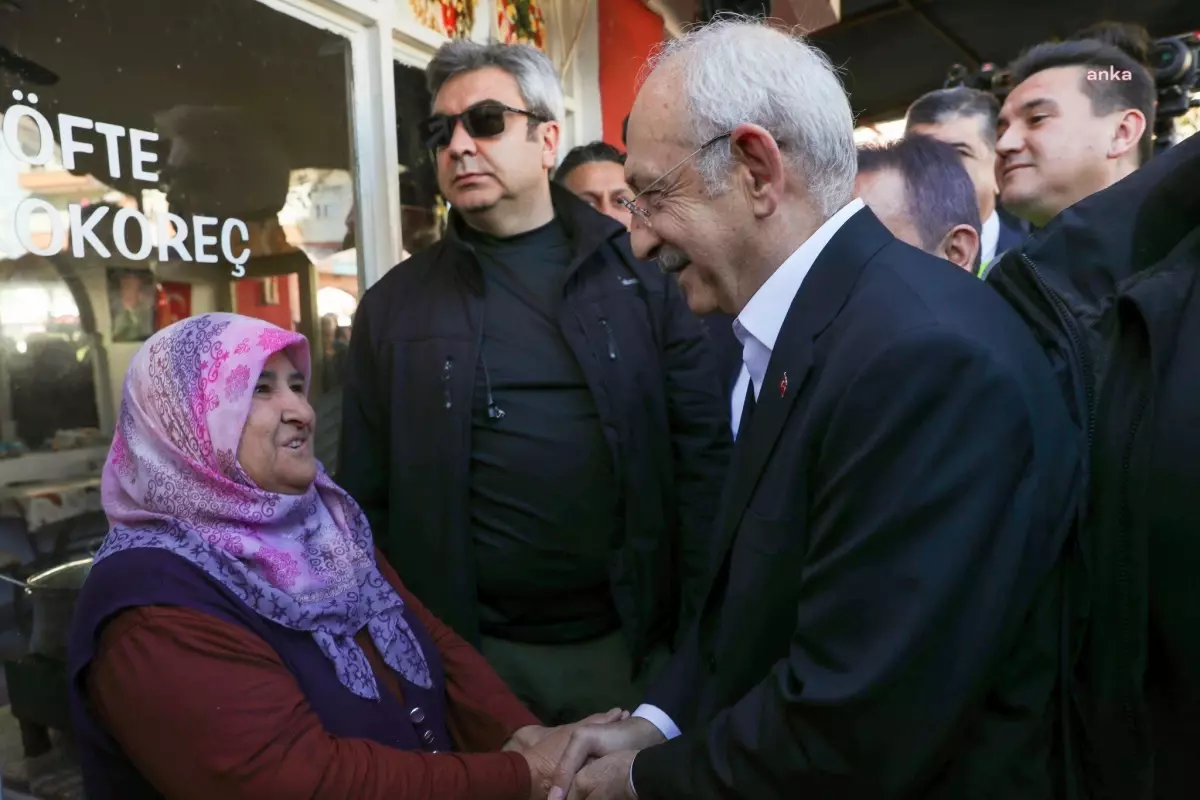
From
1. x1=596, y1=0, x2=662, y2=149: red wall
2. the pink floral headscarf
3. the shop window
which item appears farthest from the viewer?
x1=596, y1=0, x2=662, y2=149: red wall

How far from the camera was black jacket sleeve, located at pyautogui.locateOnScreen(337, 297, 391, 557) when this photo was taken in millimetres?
2018

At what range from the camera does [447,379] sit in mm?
1906

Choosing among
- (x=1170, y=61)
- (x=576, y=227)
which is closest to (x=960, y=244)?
(x=576, y=227)

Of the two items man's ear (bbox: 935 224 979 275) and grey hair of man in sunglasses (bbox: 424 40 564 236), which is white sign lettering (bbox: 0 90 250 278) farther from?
man's ear (bbox: 935 224 979 275)

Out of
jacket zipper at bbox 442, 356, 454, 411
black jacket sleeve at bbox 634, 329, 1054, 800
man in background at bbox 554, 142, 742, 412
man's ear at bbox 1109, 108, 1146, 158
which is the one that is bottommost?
black jacket sleeve at bbox 634, 329, 1054, 800

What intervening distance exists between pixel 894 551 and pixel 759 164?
514mm

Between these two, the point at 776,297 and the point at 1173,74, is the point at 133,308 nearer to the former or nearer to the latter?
the point at 776,297

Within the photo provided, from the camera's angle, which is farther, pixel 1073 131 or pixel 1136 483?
pixel 1073 131

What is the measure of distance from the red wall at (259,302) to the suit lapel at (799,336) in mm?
1458

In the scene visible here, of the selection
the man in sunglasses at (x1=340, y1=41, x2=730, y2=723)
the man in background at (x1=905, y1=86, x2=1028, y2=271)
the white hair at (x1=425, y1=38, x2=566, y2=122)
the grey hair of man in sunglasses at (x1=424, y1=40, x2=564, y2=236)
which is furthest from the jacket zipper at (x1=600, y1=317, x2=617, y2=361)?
the man in background at (x1=905, y1=86, x2=1028, y2=271)

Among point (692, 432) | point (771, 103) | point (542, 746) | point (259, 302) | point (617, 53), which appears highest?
point (617, 53)

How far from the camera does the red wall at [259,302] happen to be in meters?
2.15

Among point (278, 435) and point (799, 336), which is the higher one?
point (799, 336)

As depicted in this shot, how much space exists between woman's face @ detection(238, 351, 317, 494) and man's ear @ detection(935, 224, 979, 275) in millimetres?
1404
